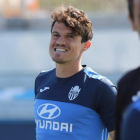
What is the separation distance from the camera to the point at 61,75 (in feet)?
9.12

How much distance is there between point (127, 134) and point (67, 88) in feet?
3.83

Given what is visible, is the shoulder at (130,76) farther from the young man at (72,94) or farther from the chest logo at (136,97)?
the young man at (72,94)

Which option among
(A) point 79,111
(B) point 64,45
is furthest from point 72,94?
(B) point 64,45

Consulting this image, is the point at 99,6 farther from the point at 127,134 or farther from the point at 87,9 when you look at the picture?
the point at 127,134

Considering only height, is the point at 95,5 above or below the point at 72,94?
below

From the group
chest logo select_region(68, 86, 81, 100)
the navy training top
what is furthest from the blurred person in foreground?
chest logo select_region(68, 86, 81, 100)

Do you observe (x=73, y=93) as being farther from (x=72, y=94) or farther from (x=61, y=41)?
(x=61, y=41)

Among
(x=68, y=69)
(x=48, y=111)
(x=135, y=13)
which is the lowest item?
(x=48, y=111)

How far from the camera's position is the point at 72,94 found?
2617 millimetres

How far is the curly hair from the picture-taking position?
2.72 meters

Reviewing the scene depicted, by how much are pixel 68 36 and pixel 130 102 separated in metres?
1.25

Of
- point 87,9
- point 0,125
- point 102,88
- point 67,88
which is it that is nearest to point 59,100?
point 67,88

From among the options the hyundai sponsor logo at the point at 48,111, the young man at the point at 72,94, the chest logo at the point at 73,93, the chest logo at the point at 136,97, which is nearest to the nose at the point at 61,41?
the young man at the point at 72,94

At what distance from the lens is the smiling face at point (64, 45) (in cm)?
269
